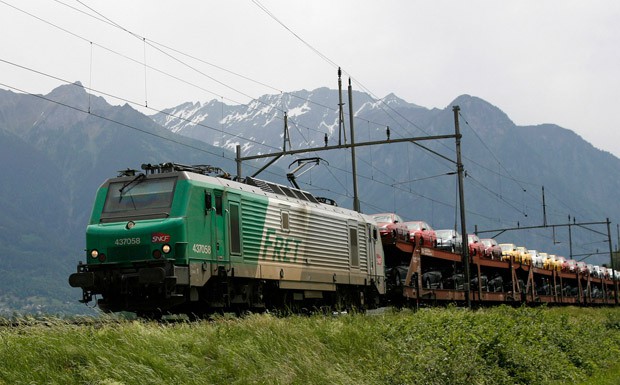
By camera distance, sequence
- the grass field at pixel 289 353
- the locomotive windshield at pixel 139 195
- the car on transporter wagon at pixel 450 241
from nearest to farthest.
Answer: the grass field at pixel 289 353 < the locomotive windshield at pixel 139 195 < the car on transporter wagon at pixel 450 241

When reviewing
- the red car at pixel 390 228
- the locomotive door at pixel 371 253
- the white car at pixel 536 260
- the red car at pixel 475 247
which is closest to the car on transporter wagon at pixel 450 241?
the red car at pixel 475 247

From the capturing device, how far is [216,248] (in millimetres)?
20219

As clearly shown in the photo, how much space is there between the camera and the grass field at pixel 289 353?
37.8ft

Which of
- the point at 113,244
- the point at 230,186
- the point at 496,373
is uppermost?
the point at 230,186

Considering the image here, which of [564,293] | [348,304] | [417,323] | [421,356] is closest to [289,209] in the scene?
[348,304]

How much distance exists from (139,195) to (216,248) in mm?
2197

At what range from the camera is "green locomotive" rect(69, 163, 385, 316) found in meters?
19.0

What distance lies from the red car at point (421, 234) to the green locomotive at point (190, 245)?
11119 millimetres

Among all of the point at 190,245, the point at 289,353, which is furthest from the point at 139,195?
the point at 289,353

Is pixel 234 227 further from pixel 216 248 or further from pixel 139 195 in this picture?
pixel 139 195

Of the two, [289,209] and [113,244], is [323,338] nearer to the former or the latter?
[113,244]

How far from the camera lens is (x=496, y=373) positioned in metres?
15.3

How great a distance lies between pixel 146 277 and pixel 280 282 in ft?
18.4

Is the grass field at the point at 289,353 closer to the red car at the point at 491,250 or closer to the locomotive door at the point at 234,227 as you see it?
the locomotive door at the point at 234,227
